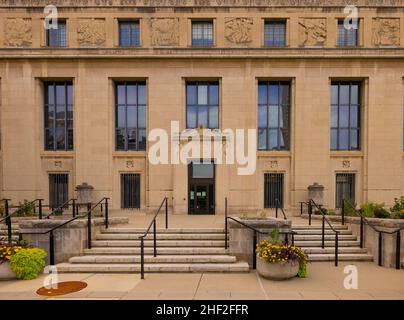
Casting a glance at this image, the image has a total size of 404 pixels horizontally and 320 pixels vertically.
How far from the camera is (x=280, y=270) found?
6781 mm

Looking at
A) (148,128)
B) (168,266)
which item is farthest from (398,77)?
(168,266)

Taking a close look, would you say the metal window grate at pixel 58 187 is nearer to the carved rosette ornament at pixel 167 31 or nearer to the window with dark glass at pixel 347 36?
the carved rosette ornament at pixel 167 31

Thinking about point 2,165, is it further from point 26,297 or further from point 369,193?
point 369,193

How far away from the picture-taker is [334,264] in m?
8.18

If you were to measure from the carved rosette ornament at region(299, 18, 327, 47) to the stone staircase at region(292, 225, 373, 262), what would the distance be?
38.3ft

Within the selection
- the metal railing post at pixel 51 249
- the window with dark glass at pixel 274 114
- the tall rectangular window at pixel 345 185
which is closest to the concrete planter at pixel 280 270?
the metal railing post at pixel 51 249

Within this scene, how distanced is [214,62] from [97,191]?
1111 centimetres

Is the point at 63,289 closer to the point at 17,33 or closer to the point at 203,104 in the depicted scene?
the point at 203,104

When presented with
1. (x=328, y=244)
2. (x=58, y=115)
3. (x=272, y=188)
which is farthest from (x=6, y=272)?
(x=272, y=188)

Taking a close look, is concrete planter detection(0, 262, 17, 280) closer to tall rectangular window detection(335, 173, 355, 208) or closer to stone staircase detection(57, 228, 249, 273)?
stone staircase detection(57, 228, 249, 273)

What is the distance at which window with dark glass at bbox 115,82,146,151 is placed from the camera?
1616 centimetres

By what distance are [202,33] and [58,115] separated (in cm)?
1110

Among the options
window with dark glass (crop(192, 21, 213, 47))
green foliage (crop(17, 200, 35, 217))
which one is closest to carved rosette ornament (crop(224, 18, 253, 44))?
window with dark glass (crop(192, 21, 213, 47))

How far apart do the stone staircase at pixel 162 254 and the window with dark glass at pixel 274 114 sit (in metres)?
8.68
